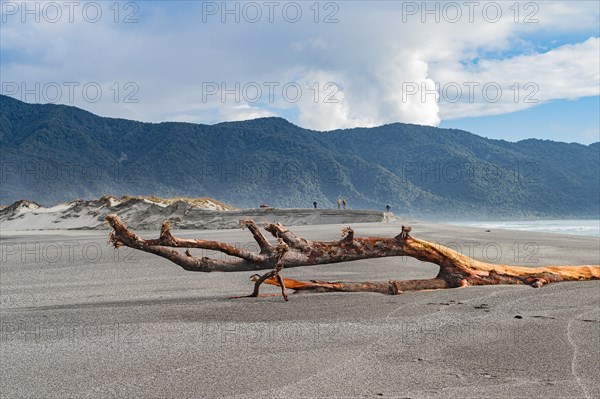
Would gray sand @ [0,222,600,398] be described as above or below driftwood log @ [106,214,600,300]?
below

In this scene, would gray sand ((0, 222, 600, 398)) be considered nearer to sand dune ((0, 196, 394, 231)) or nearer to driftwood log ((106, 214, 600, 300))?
driftwood log ((106, 214, 600, 300))

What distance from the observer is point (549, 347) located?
4.75 meters

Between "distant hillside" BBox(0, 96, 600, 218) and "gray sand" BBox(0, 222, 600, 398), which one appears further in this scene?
"distant hillside" BBox(0, 96, 600, 218)

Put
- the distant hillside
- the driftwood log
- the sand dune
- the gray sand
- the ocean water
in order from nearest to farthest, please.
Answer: the gray sand
the driftwood log
the ocean water
the sand dune
the distant hillside

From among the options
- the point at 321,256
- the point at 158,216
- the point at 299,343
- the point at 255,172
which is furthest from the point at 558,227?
the point at 255,172

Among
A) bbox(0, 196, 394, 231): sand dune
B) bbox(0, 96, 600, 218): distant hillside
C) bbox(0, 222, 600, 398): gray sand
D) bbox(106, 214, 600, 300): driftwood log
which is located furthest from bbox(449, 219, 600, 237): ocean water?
bbox(0, 96, 600, 218): distant hillside

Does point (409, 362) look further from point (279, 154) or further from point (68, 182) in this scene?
point (279, 154)

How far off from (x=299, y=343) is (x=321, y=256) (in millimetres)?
2280

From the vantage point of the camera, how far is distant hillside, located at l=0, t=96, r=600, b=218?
157 meters

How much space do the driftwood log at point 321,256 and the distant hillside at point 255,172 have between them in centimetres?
14331

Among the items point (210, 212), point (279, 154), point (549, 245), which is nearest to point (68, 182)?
point (279, 154)

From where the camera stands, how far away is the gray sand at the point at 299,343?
12.6 feet

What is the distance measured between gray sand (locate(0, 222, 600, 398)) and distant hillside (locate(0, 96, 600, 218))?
14478 centimetres

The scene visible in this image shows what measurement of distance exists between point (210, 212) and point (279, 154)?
474ft
